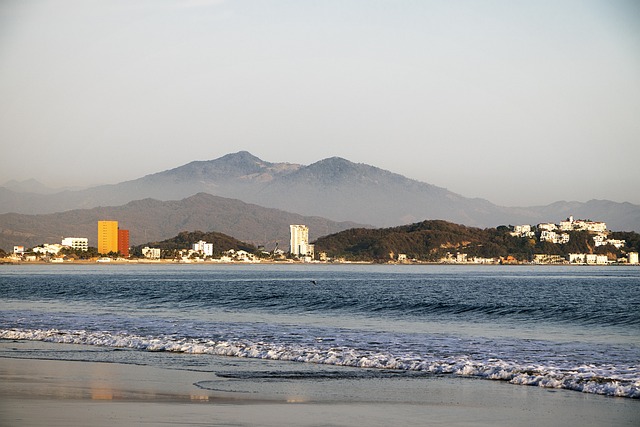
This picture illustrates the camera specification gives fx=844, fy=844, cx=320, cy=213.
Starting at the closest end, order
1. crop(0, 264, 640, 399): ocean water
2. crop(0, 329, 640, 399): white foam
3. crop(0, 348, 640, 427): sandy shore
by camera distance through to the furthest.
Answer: crop(0, 348, 640, 427): sandy shore, crop(0, 329, 640, 399): white foam, crop(0, 264, 640, 399): ocean water

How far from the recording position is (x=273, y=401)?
14.6m

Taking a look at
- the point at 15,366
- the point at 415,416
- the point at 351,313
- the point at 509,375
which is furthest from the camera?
the point at 351,313

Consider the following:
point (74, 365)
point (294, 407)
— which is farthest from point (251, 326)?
point (294, 407)

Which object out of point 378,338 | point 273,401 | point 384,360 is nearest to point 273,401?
point 273,401

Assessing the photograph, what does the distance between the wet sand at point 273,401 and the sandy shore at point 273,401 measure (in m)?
0.02

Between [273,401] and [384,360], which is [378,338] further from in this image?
[273,401]

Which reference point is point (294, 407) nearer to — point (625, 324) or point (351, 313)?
point (625, 324)

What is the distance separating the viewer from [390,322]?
34.5 meters

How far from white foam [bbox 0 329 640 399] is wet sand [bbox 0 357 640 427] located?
24.7 inches

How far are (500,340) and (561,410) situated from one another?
38.5 feet

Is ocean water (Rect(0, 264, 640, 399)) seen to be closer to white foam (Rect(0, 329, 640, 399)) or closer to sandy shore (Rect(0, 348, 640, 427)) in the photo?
white foam (Rect(0, 329, 640, 399))

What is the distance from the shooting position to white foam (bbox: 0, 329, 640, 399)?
16.5m

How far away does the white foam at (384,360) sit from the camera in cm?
1653

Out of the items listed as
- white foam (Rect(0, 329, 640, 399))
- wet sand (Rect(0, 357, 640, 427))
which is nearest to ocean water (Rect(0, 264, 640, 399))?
white foam (Rect(0, 329, 640, 399))
